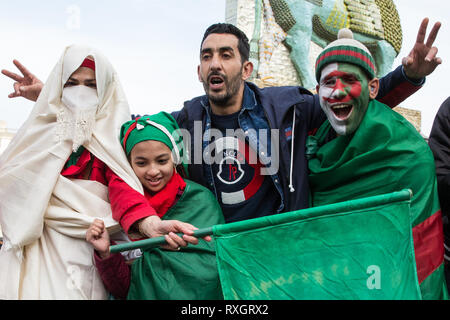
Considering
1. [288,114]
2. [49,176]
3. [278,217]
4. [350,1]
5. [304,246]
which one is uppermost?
[350,1]

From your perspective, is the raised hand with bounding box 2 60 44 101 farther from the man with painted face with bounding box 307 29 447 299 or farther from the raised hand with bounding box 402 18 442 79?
the raised hand with bounding box 402 18 442 79

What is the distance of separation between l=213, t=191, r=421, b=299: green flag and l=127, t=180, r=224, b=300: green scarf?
0.33 meters

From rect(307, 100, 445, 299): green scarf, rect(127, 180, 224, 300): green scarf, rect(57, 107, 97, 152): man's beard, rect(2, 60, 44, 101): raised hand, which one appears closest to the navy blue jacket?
rect(307, 100, 445, 299): green scarf

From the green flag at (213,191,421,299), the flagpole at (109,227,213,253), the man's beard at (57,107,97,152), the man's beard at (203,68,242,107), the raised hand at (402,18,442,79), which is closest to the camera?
the green flag at (213,191,421,299)

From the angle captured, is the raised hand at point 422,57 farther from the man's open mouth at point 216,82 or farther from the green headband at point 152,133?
the green headband at point 152,133

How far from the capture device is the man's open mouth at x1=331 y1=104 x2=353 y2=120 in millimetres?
2555

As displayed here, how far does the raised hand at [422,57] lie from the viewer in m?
2.59

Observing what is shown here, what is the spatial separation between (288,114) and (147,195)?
3.30 ft

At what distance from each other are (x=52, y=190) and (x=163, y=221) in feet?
2.08

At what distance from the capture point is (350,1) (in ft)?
36.2

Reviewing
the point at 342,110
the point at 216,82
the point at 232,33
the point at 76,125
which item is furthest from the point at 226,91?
the point at 76,125

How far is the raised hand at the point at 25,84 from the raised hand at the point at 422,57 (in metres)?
2.35
